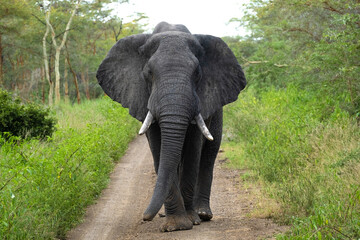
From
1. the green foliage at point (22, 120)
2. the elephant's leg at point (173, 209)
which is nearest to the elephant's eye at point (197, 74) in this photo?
the elephant's leg at point (173, 209)

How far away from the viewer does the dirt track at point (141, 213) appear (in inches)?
243

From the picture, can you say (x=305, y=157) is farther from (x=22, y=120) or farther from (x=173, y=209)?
(x=22, y=120)

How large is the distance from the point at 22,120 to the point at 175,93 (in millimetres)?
6544

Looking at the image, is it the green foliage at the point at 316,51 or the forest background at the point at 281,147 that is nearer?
the forest background at the point at 281,147

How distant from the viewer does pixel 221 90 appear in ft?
22.4

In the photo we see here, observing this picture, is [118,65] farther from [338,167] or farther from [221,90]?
[338,167]

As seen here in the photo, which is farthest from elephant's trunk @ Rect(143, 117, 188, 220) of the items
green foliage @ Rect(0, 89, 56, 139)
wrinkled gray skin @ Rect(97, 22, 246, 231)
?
green foliage @ Rect(0, 89, 56, 139)

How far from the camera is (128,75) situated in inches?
267

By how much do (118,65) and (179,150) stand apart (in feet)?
5.42

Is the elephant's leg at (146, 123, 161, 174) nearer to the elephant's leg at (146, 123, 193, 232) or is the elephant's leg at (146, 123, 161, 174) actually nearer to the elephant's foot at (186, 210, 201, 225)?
the elephant's leg at (146, 123, 193, 232)

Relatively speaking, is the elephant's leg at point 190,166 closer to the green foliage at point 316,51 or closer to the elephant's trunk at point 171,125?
the elephant's trunk at point 171,125

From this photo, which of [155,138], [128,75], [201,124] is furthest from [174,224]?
[128,75]

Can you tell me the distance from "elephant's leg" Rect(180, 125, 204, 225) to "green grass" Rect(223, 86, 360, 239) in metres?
1.15

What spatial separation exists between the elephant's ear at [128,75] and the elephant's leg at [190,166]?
64 centimetres
